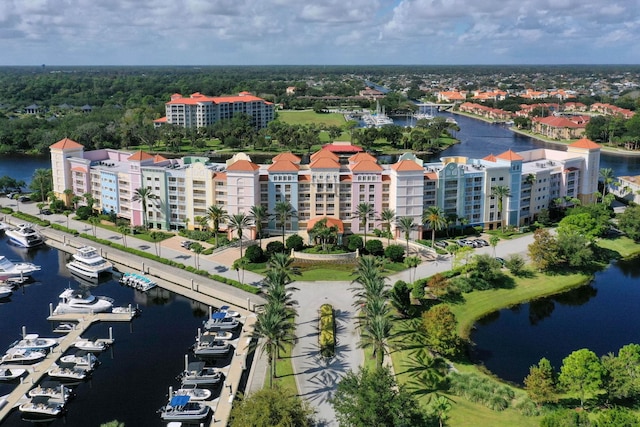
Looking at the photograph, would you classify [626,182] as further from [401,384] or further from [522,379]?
[401,384]

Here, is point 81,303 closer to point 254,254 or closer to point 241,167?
point 254,254

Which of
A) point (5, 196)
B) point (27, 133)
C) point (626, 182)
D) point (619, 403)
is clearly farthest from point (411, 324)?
Result: point (27, 133)

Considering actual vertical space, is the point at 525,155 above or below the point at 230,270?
above

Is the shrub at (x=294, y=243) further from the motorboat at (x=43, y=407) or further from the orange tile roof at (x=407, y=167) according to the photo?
the motorboat at (x=43, y=407)

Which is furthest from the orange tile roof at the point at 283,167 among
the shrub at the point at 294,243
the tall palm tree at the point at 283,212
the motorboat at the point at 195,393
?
the motorboat at the point at 195,393

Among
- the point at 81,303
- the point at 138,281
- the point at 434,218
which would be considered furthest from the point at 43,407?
the point at 434,218

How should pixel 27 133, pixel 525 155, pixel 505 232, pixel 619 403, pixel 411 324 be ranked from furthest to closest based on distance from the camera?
pixel 27 133 < pixel 525 155 < pixel 505 232 < pixel 411 324 < pixel 619 403
